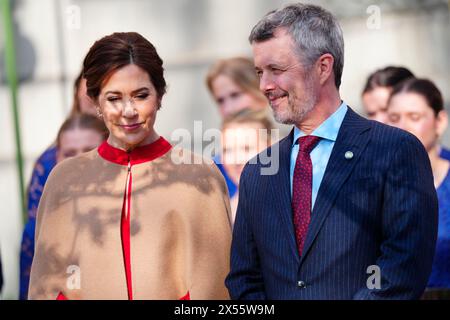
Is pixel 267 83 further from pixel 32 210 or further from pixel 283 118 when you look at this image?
Result: pixel 32 210

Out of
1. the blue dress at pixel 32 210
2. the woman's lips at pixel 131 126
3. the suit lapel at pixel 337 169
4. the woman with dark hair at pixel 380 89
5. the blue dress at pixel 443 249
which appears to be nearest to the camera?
the suit lapel at pixel 337 169

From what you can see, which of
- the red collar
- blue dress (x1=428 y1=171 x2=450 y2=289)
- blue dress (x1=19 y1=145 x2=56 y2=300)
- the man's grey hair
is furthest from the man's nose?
blue dress (x1=19 y1=145 x2=56 y2=300)

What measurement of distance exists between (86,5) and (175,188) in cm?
389

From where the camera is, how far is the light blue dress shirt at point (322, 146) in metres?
3.77

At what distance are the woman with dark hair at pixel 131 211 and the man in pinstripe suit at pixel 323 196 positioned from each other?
1.09 ft

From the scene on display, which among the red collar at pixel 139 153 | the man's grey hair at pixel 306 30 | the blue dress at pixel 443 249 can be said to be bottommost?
the blue dress at pixel 443 249

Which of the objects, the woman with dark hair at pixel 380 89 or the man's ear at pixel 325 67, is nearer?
the man's ear at pixel 325 67

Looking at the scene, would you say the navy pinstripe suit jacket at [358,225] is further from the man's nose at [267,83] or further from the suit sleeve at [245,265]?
the man's nose at [267,83]

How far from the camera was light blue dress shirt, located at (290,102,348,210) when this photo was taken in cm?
377

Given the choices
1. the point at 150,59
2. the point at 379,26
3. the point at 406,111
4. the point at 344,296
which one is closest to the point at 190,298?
the point at 344,296

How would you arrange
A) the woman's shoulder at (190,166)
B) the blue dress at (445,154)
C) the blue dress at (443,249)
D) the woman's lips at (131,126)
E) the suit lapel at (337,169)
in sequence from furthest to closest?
the blue dress at (445,154), the blue dress at (443,249), the woman's shoulder at (190,166), the woman's lips at (131,126), the suit lapel at (337,169)

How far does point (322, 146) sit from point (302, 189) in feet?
0.60

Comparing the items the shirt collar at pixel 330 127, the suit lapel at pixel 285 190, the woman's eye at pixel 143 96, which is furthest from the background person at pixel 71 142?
the shirt collar at pixel 330 127
